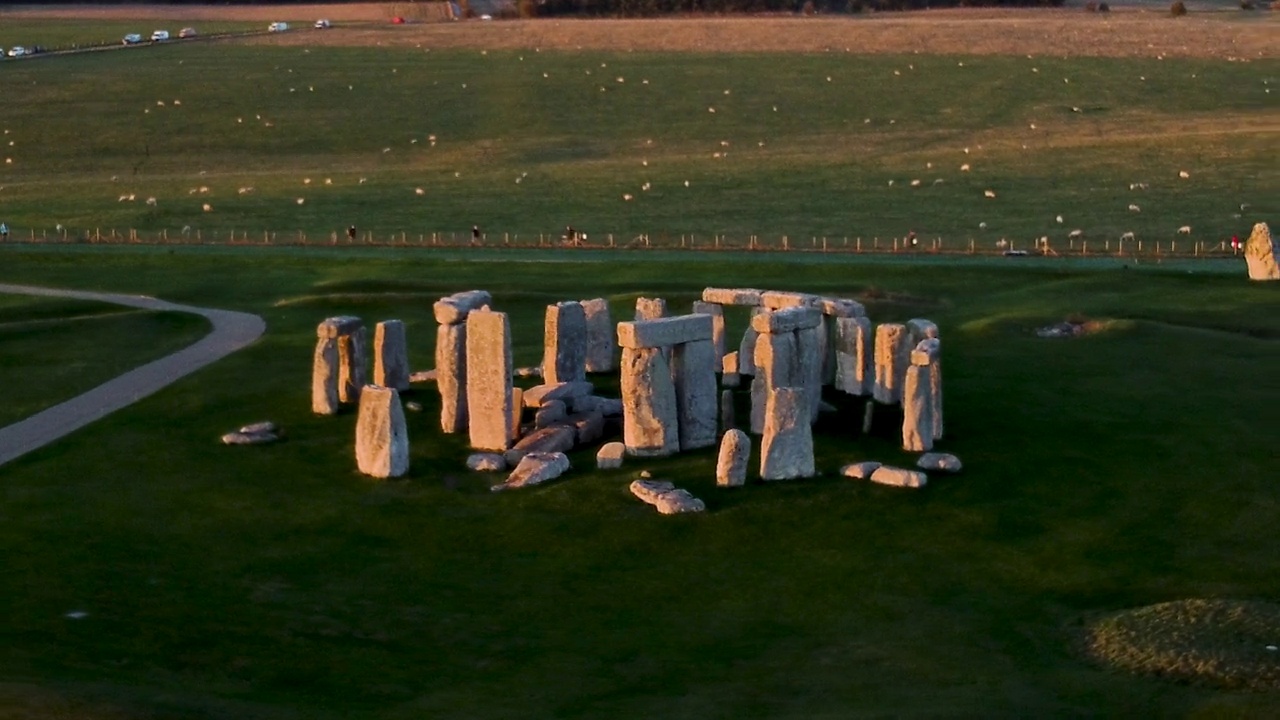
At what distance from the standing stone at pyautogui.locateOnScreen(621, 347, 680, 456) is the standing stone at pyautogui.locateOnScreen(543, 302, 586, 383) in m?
4.28

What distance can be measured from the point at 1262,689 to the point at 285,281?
114ft

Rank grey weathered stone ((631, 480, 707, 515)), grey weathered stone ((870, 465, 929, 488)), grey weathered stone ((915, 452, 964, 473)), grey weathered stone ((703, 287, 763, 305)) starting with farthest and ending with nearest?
1. grey weathered stone ((703, 287, 763, 305))
2. grey weathered stone ((915, 452, 964, 473))
3. grey weathered stone ((870, 465, 929, 488))
4. grey weathered stone ((631, 480, 707, 515))

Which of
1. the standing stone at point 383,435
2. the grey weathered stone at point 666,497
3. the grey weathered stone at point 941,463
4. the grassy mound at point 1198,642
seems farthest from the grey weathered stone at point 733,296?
the grassy mound at point 1198,642

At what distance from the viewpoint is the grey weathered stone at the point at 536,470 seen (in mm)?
28938

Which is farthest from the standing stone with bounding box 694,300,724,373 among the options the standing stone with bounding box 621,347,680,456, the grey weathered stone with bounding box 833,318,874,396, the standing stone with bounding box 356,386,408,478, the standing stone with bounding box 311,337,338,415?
the standing stone with bounding box 356,386,408,478

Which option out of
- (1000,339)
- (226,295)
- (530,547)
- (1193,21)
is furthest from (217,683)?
(1193,21)

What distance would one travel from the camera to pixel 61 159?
3438 inches

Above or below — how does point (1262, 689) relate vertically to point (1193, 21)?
below

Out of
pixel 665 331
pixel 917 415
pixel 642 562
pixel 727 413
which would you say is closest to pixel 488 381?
pixel 665 331

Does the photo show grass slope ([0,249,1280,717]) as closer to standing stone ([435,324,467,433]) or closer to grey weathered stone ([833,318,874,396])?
standing stone ([435,324,467,433])

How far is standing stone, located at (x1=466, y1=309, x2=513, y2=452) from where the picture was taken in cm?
3077

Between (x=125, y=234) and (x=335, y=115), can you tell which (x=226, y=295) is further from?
(x=335, y=115)

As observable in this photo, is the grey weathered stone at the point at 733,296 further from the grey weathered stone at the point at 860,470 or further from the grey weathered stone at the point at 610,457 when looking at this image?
the grey weathered stone at the point at 860,470

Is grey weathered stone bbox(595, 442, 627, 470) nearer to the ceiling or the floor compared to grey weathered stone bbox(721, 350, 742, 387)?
nearer to the floor
